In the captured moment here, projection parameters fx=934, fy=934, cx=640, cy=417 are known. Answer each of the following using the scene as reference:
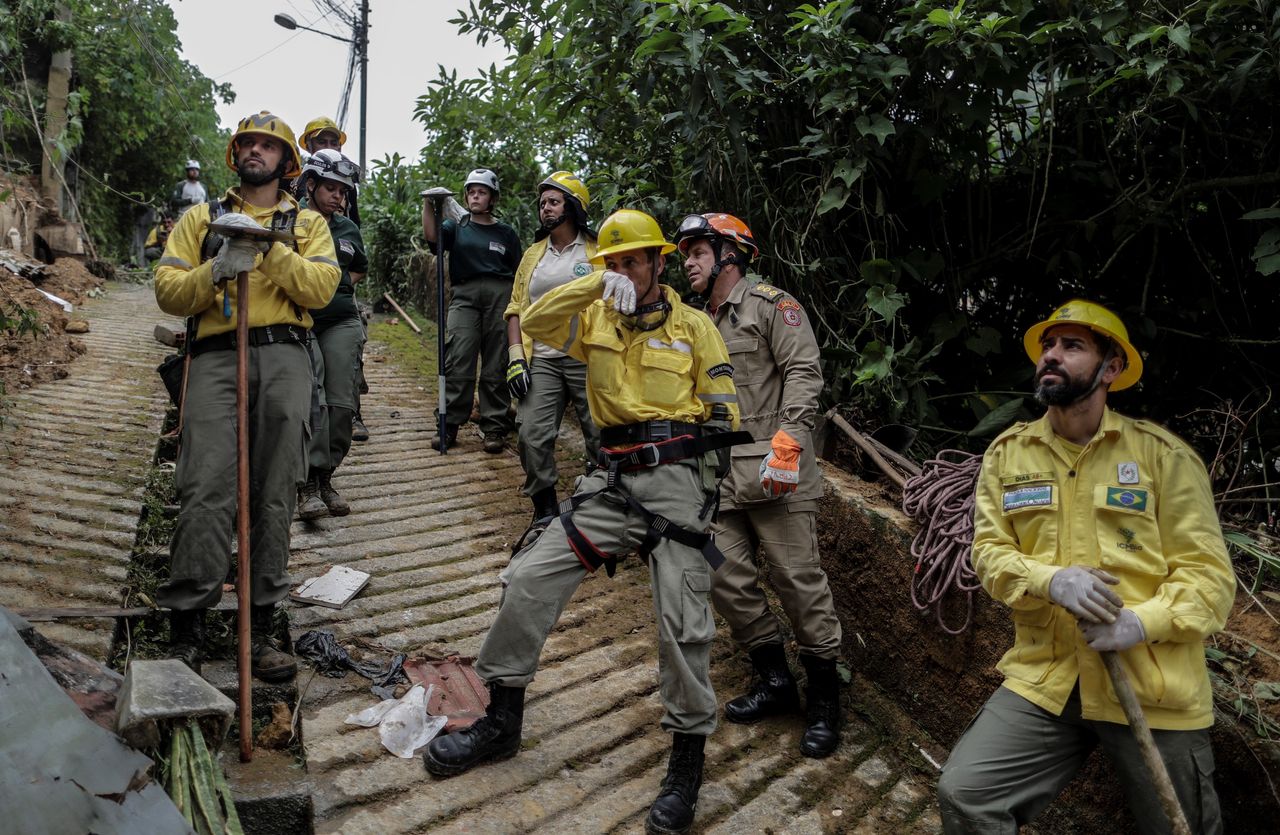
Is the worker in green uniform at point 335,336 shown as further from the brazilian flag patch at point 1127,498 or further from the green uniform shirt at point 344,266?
the brazilian flag patch at point 1127,498

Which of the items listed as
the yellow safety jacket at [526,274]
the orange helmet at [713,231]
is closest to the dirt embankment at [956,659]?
the orange helmet at [713,231]

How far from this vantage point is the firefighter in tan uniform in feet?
13.1

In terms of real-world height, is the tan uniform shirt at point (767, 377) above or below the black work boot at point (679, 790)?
above

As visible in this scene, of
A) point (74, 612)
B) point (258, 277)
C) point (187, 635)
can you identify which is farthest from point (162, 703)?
point (258, 277)

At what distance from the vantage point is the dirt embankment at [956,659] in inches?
121

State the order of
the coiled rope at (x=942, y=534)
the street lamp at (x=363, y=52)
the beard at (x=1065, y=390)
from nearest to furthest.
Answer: the beard at (x=1065, y=390)
the coiled rope at (x=942, y=534)
the street lamp at (x=363, y=52)

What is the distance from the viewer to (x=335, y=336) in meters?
5.71

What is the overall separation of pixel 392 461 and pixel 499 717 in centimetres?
369

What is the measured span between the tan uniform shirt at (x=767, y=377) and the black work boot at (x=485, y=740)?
129 cm

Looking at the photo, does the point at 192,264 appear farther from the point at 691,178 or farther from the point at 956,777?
the point at 956,777

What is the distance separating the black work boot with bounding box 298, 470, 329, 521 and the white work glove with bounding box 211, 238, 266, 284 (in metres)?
2.11

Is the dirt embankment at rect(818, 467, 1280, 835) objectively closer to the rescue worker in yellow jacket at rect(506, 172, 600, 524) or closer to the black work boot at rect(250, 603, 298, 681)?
the rescue worker in yellow jacket at rect(506, 172, 600, 524)

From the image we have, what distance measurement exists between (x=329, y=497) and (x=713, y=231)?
3.09 m

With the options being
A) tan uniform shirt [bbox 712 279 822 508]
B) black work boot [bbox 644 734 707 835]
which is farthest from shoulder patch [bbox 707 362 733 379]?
black work boot [bbox 644 734 707 835]
